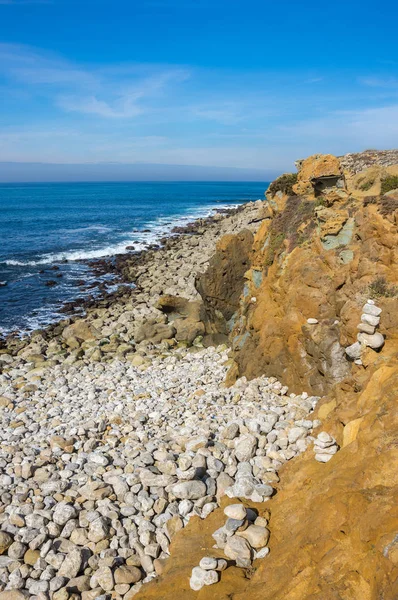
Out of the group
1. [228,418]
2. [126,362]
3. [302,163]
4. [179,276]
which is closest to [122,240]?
[179,276]

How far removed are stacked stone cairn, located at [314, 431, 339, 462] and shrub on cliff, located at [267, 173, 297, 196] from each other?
11.5m

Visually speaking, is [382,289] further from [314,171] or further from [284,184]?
[284,184]

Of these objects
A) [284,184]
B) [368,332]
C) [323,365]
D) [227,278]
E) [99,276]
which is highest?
[284,184]

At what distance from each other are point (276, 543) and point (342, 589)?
6.05 feet

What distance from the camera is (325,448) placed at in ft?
26.1

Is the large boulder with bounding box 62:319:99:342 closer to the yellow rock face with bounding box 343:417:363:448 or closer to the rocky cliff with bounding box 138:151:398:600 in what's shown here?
the rocky cliff with bounding box 138:151:398:600

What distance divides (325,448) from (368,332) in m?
2.82

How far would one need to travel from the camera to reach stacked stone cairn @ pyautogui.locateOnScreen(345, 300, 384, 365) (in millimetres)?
9102

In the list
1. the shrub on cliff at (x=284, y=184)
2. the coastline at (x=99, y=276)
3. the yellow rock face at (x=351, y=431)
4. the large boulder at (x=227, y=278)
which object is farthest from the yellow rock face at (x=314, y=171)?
the coastline at (x=99, y=276)

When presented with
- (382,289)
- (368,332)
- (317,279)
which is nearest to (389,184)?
(317,279)

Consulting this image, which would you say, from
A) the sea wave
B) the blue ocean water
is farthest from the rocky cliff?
the sea wave

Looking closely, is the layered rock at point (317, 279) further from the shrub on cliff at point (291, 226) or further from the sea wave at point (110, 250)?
the sea wave at point (110, 250)

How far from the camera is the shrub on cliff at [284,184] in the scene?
681 inches

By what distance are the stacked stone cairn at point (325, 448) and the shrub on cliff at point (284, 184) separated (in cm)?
1152
